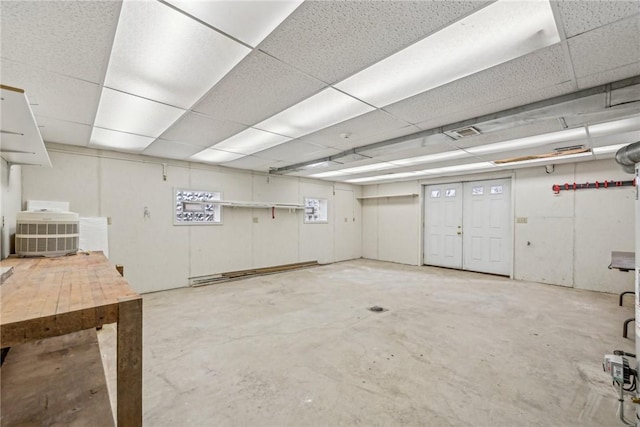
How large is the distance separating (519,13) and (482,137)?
232 centimetres

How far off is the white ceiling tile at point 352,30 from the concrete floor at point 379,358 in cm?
235

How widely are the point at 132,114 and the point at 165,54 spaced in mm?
1385

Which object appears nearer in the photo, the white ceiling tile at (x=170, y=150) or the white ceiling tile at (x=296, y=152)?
the white ceiling tile at (x=170, y=150)

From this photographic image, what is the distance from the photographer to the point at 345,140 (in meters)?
3.77

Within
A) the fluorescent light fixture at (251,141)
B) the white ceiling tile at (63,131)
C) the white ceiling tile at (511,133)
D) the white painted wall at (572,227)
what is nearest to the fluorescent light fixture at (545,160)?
the white painted wall at (572,227)

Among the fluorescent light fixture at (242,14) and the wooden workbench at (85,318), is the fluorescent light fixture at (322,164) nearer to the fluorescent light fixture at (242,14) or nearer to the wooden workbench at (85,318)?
the fluorescent light fixture at (242,14)

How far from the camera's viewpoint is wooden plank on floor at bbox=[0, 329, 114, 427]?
5.34 feet

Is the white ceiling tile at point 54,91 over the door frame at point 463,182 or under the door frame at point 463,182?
over

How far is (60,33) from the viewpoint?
1560 mm

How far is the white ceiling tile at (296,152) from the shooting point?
159 inches

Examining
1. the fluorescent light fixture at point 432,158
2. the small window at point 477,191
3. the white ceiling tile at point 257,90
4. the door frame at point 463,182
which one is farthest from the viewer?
the small window at point 477,191

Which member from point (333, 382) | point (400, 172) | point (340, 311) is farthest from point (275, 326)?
point (400, 172)

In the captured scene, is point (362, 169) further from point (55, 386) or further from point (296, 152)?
point (55, 386)

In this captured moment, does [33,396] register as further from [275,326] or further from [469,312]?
[469,312]
